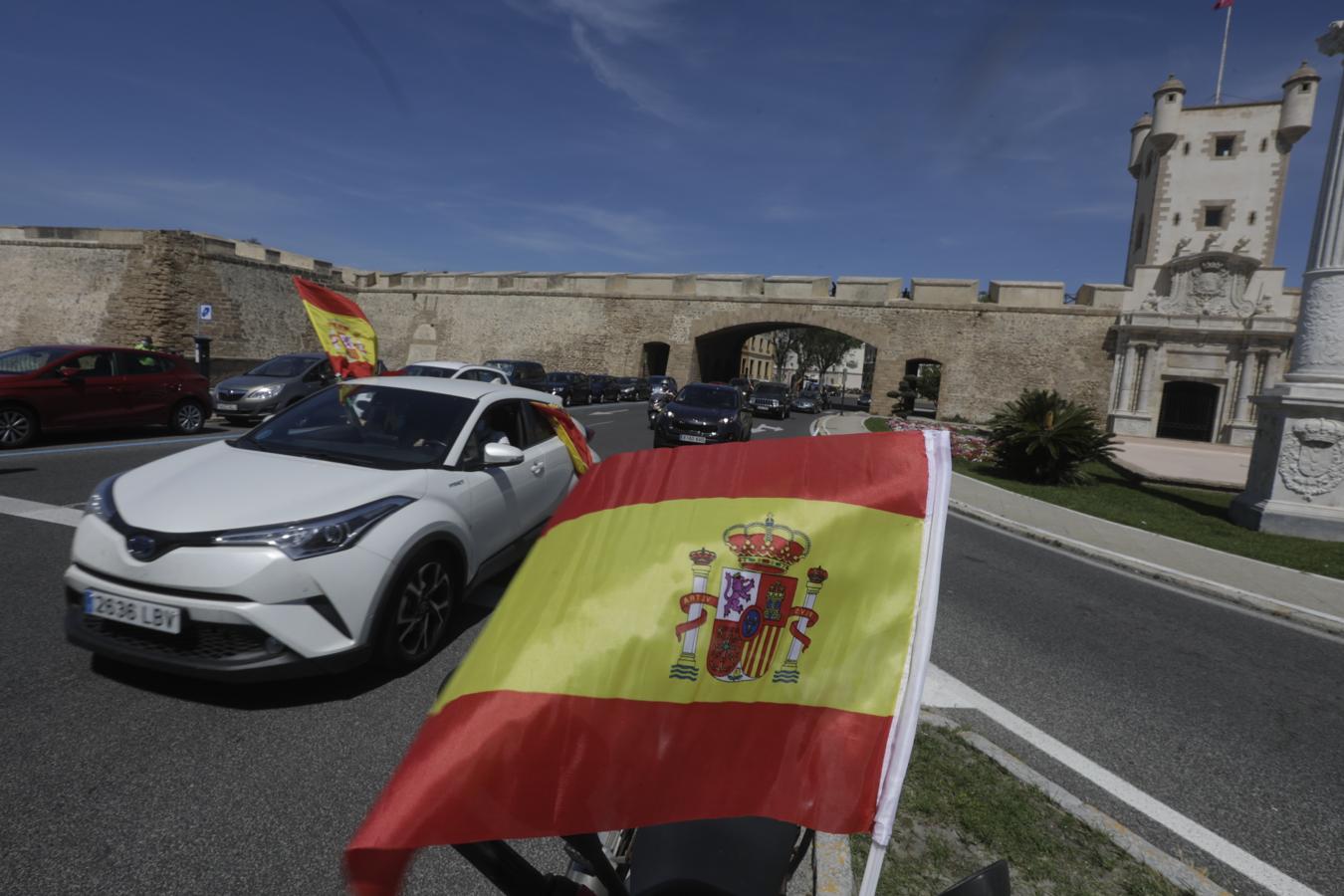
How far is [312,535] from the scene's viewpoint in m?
3.32

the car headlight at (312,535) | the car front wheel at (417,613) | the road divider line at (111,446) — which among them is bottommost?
the road divider line at (111,446)

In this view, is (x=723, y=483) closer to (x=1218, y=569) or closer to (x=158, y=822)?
(x=158, y=822)

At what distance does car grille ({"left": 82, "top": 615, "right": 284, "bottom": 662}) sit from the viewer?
316 cm

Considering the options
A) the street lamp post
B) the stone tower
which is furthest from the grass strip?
the stone tower

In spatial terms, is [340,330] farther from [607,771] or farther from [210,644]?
[607,771]

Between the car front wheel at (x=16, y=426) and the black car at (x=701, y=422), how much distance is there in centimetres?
1007

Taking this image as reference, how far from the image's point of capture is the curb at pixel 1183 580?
20.6 feet

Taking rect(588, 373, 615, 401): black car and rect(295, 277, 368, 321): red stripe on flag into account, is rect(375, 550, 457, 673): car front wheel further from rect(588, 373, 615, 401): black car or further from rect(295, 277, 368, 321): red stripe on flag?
rect(588, 373, 615, 401): black car

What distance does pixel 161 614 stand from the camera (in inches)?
124

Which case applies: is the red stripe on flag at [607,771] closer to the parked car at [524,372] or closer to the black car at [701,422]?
the black car at [701,422]

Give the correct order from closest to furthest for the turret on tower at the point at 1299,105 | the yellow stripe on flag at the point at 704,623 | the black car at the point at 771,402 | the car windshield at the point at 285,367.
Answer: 1. the yellow stripe on flag at the point at 704,623
2. the car windshield at the point at 285,367
3. the black car at the point at 771,402
4. the turret on tower at the point at 1299,105

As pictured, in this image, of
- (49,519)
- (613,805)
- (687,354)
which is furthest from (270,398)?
(687,354)

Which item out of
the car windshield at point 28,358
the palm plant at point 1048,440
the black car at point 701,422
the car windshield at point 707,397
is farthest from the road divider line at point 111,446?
the palm plant at point 1048,440

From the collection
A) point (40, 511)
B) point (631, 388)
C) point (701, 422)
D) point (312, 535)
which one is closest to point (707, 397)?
point (701, 422)
